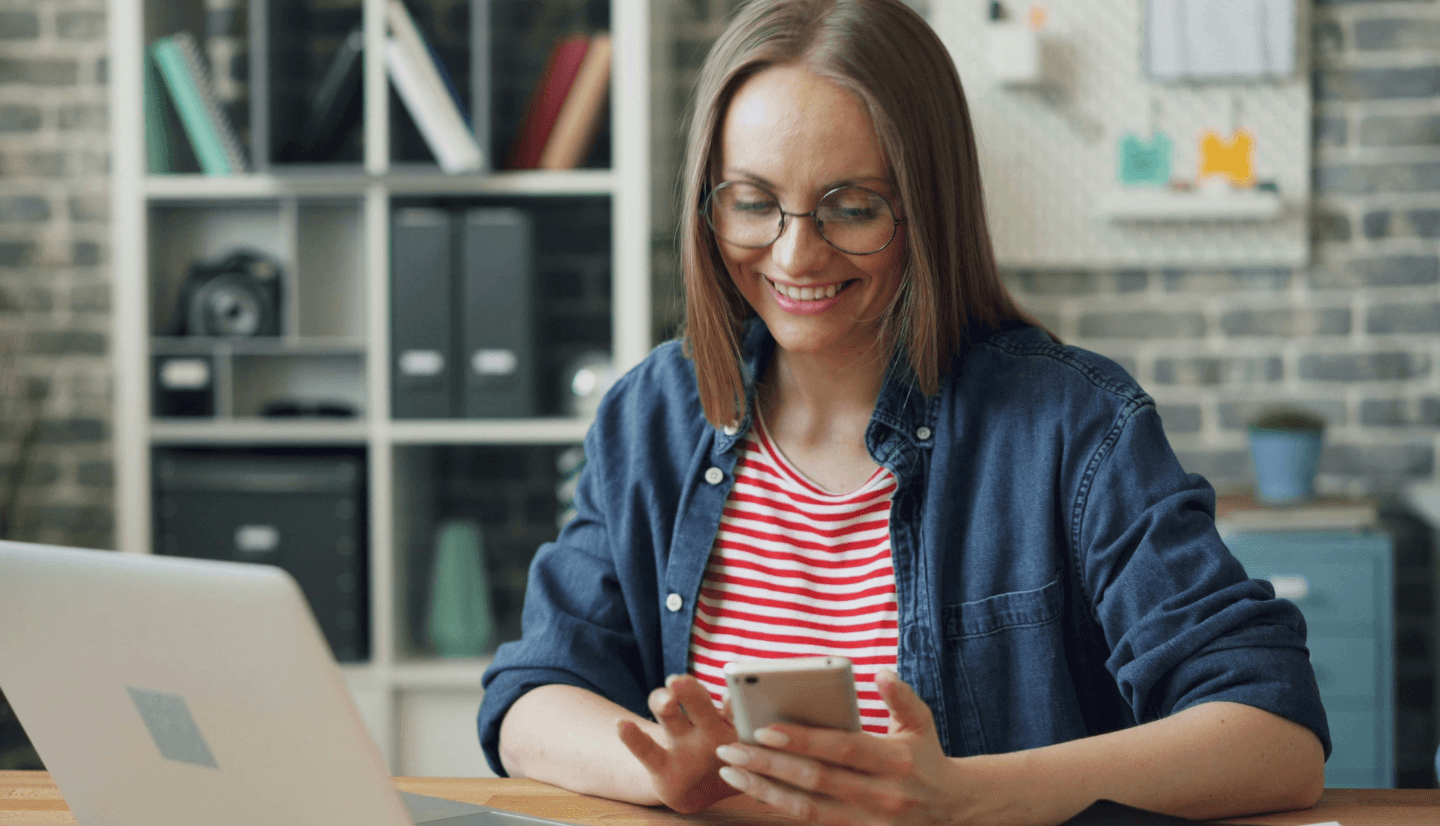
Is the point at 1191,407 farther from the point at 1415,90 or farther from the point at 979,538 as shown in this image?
the point at 979,538

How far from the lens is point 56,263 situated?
2783 millimetres

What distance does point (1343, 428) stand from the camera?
2.69m

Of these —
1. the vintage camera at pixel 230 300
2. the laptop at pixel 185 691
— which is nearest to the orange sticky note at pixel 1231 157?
the vintage camera at pixel 230 300

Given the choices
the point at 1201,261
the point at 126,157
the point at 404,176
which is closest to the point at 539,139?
the point at 404,176

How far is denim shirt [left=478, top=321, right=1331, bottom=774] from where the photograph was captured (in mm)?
1027

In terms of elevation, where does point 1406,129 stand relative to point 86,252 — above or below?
above

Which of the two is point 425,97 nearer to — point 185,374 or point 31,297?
point 185,374

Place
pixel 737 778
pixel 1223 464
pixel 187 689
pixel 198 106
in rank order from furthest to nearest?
pixel 1223 464 < pixel 198 106 < pixel 737 778 < pixel 187 689

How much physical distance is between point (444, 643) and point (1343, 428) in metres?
2.06

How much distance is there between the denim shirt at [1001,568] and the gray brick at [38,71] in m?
2.15

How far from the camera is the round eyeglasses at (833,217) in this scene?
113 centimetres

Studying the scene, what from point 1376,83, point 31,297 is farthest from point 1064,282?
point 31,297

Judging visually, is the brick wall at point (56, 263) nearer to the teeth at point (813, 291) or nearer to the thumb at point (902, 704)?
the teeth at point (813, 291)

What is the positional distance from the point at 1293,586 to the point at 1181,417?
594mm
